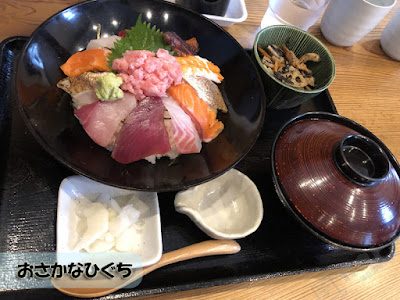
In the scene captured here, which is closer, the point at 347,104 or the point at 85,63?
the point at 85,63

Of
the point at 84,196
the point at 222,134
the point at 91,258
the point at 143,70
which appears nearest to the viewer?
the point at 91,258

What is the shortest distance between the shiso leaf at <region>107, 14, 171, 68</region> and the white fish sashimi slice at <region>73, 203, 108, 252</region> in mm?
684

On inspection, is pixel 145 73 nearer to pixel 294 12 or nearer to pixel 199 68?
pixel 199 68

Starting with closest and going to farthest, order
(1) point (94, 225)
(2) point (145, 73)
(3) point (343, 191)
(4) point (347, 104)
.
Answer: (1) point (94, 225) → (3) point (343, 191) → (2) point (145, 73) → (4) point (347, 104)

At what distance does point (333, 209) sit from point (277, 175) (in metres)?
0.26

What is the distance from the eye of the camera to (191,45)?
1637 millimetres

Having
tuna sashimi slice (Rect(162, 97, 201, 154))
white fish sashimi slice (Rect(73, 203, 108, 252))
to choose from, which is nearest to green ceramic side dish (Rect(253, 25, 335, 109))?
tuna sashimi slice (Rect(162, 97, 201, 154))

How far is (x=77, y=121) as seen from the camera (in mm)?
1306

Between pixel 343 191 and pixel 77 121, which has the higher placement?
pixel 343 191

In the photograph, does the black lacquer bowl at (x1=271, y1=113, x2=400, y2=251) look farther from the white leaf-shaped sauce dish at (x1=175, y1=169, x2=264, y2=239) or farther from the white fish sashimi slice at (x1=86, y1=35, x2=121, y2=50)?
the white fish sashimi slice at (x1=86, y1=35, x2=121, y2=50)

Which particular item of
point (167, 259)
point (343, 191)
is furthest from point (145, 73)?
point (343, 191)

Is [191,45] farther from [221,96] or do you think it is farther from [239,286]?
[239,286]

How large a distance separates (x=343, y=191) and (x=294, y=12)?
56.5 inches

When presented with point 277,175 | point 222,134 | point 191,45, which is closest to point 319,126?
point 277,175
